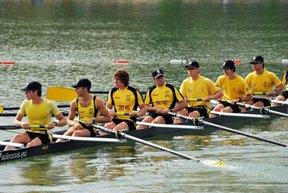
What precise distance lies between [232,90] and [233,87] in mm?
98

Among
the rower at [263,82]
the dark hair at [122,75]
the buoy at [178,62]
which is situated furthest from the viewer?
the buoy at [178,62]

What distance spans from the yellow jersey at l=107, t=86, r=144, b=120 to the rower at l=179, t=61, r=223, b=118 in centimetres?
206

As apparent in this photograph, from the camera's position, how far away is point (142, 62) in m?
36.2

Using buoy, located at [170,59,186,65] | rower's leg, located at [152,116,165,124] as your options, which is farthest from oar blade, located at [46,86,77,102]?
buoy, located at [170,59,186,65]

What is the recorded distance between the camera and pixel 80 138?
17203mm

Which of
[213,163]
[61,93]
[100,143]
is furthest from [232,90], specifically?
[213,163]

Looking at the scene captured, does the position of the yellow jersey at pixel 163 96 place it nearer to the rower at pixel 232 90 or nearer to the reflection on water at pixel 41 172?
the rower at pixel 232 90

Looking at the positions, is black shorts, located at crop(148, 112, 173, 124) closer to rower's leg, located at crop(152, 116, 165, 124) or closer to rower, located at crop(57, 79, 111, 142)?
rower's leg, located at crop(152, 116, 165, 124)

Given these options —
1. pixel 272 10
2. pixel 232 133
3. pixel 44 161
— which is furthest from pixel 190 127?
pixel 272 10

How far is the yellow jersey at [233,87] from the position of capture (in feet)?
69.5

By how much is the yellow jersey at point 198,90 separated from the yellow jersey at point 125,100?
2190 millimetres

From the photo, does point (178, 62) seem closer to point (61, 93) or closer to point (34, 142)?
point (61, 93)

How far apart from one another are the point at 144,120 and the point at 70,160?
288 cm

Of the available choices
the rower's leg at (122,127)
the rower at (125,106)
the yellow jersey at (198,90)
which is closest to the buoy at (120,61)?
the yellow jersey at (198,90)
